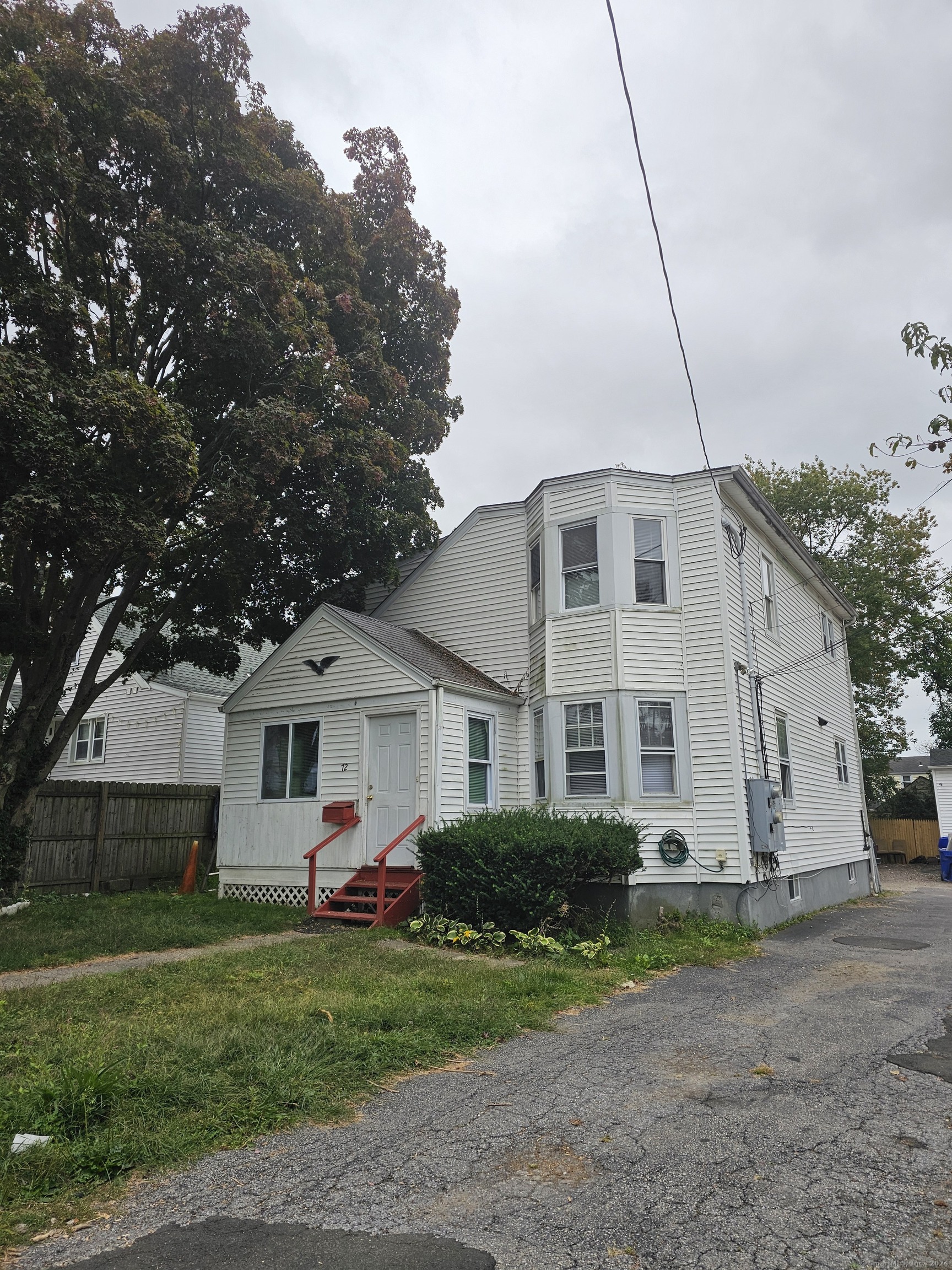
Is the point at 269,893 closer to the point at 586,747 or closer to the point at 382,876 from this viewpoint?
the point at 382,876

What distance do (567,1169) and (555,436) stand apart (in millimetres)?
16596

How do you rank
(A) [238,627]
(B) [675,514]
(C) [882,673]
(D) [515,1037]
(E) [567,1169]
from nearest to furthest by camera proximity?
(E) [567,1169]
(D) [515,1037]
(B) [675,514]
(A) [238,627]
(C) [882,673]

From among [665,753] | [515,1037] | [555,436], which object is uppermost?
[555,436]

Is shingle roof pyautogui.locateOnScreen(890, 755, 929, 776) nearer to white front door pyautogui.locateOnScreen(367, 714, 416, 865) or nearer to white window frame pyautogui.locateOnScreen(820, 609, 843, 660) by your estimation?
white window frame pyautogui.locateOnScreen(820, 609, 843, 660)

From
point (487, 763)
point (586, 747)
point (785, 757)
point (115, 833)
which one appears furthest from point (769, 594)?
point (115, 833)

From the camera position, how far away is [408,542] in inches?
644

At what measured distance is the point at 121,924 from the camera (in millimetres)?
10406

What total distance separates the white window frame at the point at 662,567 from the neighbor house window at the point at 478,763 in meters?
3.07

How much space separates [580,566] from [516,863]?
5252mm

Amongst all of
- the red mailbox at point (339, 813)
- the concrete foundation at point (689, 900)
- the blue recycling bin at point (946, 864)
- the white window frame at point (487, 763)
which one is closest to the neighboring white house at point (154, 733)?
the red mailbox at point (339, 813)

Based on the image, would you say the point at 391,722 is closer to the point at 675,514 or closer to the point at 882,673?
the point at 675,514

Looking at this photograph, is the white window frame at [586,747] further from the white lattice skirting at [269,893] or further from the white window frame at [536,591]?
the white lattice skirting at [269,893]

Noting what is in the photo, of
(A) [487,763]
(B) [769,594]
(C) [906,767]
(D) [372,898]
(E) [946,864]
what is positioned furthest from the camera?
(C) [906,767]

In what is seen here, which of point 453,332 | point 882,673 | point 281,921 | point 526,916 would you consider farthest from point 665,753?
point 882,673
